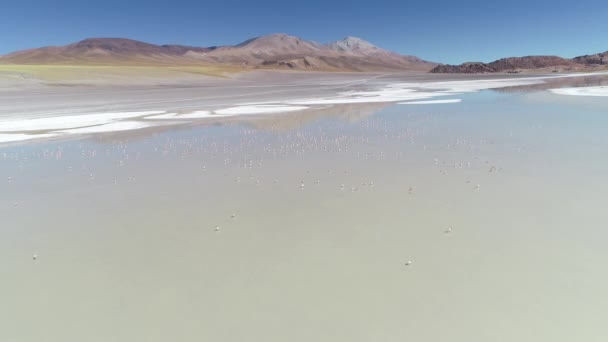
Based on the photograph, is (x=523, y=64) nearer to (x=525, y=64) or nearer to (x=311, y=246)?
(x=525, y=64)

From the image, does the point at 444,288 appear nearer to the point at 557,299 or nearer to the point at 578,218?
the point at 557,299

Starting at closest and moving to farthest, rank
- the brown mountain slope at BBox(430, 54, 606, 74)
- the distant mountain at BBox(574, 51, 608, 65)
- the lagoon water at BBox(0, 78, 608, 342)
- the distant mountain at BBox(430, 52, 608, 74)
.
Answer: the lagoon water at BBox(0, 78, 608, 342), the distant mountain at BBox(430, 52, 608, 74), the brown mountain slope at BBox(430, 54, 606, 74), the distant mountain at BBox(574, 51, 608, 65)

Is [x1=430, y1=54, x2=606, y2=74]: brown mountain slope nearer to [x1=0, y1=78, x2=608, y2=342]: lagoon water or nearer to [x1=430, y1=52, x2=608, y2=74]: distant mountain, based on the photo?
[x1=430, y1=52, x2=608, y2=74]: distant mountain

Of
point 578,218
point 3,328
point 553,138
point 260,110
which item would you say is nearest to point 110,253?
point 3,328

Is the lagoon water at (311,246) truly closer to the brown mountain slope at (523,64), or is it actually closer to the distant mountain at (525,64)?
the distant mountain at (525,64)

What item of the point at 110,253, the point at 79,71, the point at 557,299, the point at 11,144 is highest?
the point at 79,71

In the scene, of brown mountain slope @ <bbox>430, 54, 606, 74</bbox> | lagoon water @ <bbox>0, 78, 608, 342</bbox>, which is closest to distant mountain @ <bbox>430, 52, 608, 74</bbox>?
brown mountain slope @ <bbox>430, 54, 606, 74</bbox>
